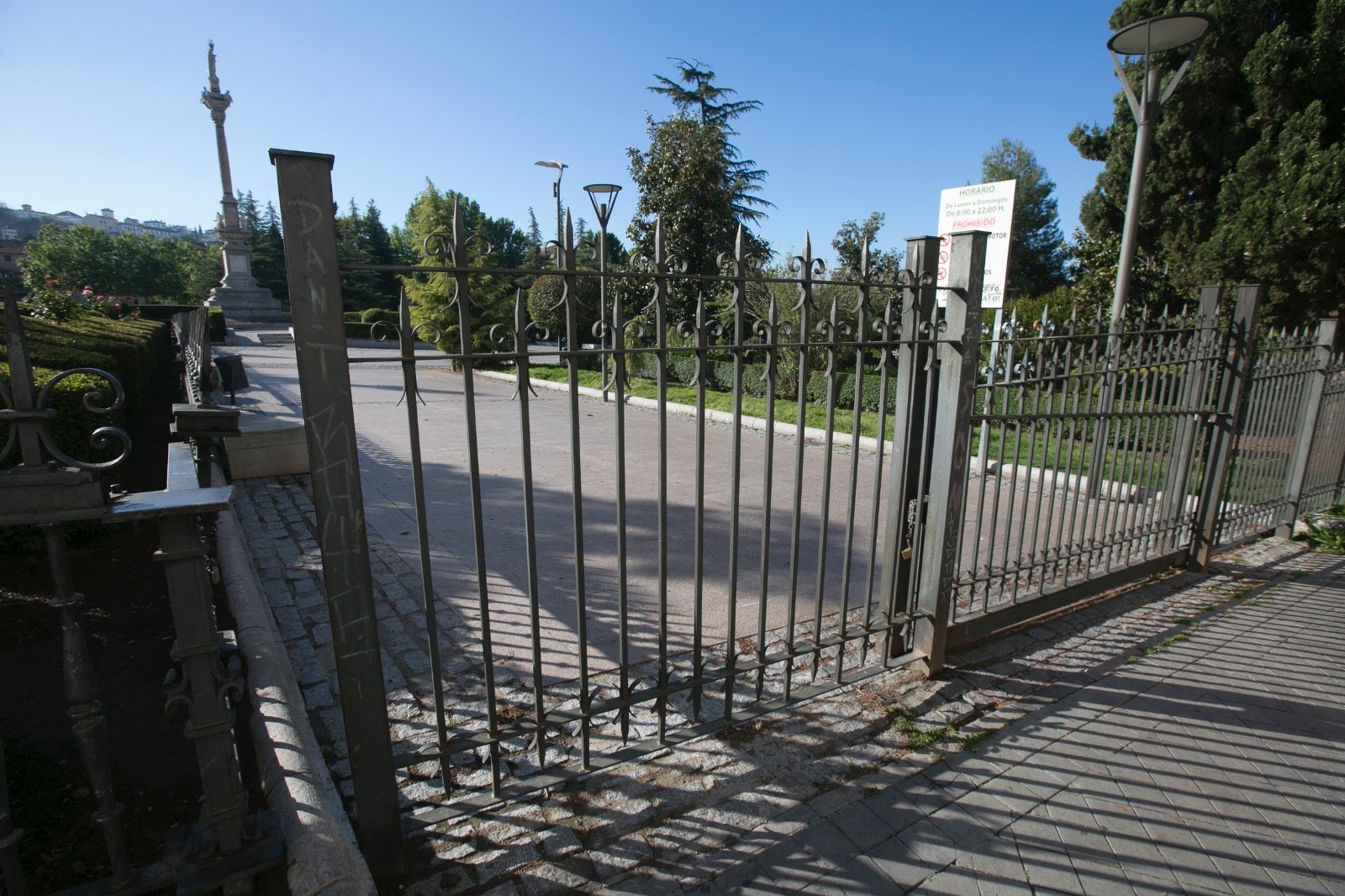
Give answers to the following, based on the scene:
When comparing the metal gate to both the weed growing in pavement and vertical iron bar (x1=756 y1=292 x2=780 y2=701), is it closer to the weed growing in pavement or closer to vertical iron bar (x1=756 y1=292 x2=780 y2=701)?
vertical iron bar (x1=756 y1=292 x2=780 y2=701)

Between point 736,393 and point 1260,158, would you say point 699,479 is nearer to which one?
point 736,393

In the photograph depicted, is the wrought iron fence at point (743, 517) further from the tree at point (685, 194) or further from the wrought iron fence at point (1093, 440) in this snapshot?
the tree at point (685, 194)

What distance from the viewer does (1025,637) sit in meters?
4.02

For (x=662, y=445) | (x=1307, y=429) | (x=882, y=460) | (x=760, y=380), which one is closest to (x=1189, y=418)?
(x=1307, y=429)

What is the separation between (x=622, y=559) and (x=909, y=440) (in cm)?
166

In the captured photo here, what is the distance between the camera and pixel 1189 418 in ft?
15.6

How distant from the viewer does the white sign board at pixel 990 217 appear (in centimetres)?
768

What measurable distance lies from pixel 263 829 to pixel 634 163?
2170 centimetres

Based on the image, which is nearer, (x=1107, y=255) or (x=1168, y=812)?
(x=1168, y=812)

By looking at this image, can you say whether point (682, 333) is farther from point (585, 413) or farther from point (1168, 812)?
point (585, 413)

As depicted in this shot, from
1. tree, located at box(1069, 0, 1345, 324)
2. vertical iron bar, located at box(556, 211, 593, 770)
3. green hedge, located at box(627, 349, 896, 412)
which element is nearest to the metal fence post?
vertical iron bar, located at box(556, 211, 593, 770)

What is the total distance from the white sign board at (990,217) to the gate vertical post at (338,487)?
6.89m

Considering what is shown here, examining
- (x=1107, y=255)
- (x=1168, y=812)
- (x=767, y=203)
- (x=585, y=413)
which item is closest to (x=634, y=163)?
(x=767, y=203)

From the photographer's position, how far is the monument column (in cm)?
3650
